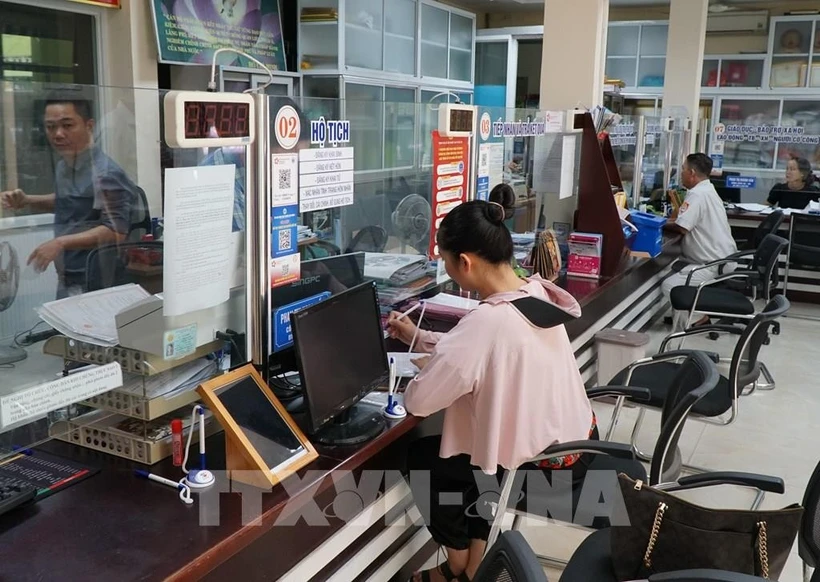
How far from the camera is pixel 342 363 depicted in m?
1.87

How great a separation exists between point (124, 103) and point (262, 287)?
552 millimetres

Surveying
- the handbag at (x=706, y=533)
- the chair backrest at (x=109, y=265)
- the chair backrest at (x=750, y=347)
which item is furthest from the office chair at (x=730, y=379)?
the chair backrest at (x=109, y=265)

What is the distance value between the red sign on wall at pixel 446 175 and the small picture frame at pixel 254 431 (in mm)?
1299

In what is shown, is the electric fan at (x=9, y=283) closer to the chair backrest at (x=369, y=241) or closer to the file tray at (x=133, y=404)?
the file tray at (x=133, y=404)

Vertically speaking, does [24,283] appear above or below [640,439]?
above

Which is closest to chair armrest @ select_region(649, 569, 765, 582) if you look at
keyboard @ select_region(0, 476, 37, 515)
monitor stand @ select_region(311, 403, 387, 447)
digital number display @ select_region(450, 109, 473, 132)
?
monitor stand @ select_region(311, 403, 387, 447)

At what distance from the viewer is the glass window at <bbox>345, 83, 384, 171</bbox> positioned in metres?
2.38

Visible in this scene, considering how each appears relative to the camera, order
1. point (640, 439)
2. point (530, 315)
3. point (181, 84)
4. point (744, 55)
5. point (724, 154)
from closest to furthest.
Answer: point (530, 315) < point (640, 439) < point (181, 84) < point (744, 55) < point (724, 154)

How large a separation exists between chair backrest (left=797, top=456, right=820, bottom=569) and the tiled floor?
0.87 meters

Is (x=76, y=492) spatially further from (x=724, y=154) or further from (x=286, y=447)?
(x=724, y=154)

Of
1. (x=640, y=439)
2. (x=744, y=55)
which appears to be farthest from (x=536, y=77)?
(x=640, y=439)

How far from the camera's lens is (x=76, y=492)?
5.07ft

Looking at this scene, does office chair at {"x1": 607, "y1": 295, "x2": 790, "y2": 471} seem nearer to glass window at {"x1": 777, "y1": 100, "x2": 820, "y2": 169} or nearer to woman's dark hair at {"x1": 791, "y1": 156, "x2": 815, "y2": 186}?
woman's dark hair at {"x1": 791, "y1": 156, "x2": 815, "y2": 186}

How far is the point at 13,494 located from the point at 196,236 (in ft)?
2.05
